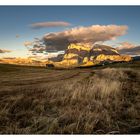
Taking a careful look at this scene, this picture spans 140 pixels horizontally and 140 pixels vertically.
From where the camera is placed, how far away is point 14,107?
5.17 metres

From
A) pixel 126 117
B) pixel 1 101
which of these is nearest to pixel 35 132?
pixel 126 117

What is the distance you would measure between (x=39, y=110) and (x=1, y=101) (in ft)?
5.25

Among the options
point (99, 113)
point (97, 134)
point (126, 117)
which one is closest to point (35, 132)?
point (97, 134)

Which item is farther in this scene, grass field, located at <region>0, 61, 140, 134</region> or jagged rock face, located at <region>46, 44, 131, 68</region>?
jagged rock face, located at <region>46, 44, 131, 68</region>

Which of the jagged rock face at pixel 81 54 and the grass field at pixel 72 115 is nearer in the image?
the grass field at pixel 72 115

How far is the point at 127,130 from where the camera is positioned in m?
3.86

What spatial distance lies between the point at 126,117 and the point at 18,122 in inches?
93.3

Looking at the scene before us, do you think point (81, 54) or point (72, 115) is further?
point (81, 54)

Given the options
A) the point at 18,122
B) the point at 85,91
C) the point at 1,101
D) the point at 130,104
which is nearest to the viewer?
the point at 18,122

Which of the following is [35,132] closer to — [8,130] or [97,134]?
[8,130]

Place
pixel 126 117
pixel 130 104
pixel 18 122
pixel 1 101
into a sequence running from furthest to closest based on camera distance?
pixel 1 101
pixel 130 104
pixel 126 117
pixel 18 122
